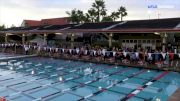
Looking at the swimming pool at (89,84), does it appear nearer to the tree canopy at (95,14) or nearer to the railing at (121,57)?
the railing at (121,57)

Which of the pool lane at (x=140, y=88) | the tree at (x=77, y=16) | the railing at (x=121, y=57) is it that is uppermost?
the tree at (x=77, y=16)

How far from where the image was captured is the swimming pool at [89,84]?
9.91m

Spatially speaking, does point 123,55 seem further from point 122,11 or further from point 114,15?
point 122,11

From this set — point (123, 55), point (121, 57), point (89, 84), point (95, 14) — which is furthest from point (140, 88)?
point (95, 14)

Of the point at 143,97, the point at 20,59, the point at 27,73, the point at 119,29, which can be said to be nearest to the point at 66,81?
the point at 27,73

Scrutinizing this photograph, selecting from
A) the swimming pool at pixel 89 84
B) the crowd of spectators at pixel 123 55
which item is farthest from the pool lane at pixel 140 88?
the crowd of spectators at pixel 123 55

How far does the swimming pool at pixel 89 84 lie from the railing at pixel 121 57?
0.61m

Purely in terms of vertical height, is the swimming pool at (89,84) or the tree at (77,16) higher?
the tree at (77,16)

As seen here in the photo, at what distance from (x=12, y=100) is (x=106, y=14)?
123 feet

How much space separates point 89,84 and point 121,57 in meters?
5.95

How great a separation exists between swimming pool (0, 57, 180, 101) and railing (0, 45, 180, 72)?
0.61 meters

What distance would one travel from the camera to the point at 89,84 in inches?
480

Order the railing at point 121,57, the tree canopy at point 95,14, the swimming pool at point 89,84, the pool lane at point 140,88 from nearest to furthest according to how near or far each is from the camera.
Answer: the pool lane at point 140,88 → the swimming pool at point 89,84 → the railing at point 121,57 → the tree canopy at point 95,14

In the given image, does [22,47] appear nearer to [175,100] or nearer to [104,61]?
[104,61]
